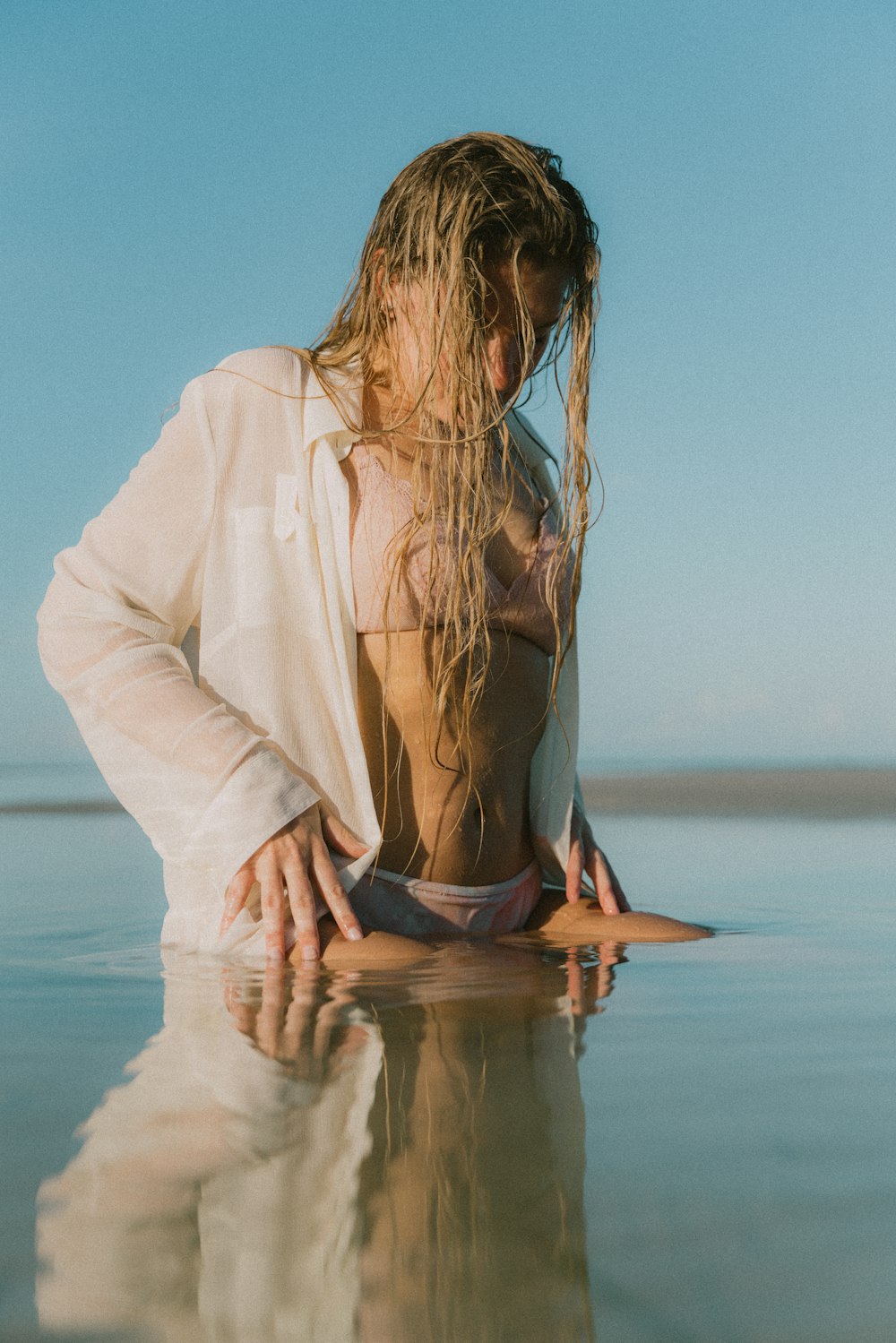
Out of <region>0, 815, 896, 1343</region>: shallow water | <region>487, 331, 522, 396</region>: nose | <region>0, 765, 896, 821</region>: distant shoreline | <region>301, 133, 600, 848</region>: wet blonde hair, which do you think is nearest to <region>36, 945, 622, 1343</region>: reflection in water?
<region>0, 815, 896, 1343</region>: shallow water

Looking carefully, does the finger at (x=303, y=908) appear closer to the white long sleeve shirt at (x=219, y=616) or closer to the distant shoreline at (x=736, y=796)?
the white long sleeve shirt at (x=219, y=616)

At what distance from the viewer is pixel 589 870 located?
2.55 m

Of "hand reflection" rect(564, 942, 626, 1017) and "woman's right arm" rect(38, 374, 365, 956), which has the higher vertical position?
"woman's right arm" rect(38, 374, 365, 956)

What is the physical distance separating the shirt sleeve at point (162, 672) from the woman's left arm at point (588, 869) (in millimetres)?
718

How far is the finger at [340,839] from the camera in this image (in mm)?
2066

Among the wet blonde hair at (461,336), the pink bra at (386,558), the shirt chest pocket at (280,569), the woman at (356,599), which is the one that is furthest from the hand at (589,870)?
the shirt chest pocket at (280,569)

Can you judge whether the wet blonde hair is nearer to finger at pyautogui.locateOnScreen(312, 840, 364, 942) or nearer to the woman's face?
the woman's face

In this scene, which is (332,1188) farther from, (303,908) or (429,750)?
(429,750)

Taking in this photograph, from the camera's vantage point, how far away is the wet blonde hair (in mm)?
2162

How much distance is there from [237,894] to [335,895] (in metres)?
0.16

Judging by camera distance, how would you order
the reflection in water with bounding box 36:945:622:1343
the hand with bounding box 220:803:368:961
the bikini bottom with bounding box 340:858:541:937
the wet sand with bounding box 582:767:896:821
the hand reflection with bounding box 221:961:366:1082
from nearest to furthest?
the reflection in water with bounding box 36:945:622:1343
the hand reflection with bounding box 221:961:366:1082
the hand with bounding box 220:803:368:961
the bikini bottom with bounding box 340:858:541:937
the wet sand with bounding box 582:767:896:821

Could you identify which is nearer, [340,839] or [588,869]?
[340,839]

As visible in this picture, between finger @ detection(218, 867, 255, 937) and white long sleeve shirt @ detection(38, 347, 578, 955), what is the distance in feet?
0.11

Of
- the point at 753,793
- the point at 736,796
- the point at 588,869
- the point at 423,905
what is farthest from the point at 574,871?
the point at 753,793
